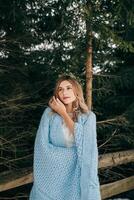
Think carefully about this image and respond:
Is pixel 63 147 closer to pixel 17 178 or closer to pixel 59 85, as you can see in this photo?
pixel 59 85

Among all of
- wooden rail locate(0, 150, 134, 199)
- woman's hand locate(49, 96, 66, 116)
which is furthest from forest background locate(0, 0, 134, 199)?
woman's hand locate(49, 96, 66, 116)

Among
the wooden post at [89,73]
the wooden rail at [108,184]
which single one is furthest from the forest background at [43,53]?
the wooden rail at [108,184]

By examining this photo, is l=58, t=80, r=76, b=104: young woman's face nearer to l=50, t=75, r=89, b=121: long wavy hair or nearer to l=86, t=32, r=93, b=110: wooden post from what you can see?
l=50, t=75, r=89, b=121: long wavy hair

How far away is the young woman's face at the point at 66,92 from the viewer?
12.9 ft

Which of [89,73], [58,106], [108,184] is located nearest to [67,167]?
[58,106]

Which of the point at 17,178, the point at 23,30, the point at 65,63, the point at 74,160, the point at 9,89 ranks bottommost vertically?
the point at 17,178

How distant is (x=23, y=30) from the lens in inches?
282

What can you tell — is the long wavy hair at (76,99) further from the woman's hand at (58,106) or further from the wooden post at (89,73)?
the wooden post at (89,73)

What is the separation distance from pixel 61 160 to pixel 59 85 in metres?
0.75

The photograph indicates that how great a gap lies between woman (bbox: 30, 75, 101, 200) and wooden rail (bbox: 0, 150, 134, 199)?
0.96 metres

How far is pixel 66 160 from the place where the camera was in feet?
12.2

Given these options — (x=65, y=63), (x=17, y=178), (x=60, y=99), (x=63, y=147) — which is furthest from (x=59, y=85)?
(x=65, y=63)

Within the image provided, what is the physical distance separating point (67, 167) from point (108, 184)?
2.46 meters

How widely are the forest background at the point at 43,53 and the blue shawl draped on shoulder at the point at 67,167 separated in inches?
88.8
